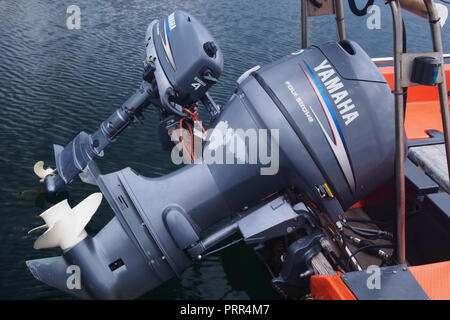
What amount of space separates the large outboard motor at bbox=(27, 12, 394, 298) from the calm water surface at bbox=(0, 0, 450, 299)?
1.86 ft

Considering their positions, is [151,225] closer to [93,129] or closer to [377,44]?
[93,129]

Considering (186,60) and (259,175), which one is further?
(186,60)

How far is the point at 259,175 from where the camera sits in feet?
5.97

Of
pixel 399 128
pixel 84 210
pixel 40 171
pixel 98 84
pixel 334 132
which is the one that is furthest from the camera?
pixel 98 84

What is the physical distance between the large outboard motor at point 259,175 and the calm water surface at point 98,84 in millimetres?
568

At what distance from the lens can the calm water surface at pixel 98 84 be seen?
2.44 metres

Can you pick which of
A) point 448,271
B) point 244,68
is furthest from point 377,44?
point 448,271

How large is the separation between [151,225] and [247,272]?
939 millimetres

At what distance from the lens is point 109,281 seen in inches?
71.3

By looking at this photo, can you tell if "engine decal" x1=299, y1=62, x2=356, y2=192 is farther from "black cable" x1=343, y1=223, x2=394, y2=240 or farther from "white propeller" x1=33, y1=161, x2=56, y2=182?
"white propeller" x1=33, y1=161, x2=56, y2=182

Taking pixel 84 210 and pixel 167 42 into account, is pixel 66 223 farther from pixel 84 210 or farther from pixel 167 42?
pixel 167 42

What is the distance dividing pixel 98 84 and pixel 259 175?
10.1 ft

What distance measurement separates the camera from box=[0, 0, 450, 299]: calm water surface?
8.02ft

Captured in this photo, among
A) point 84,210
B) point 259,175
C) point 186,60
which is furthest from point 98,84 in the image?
point 259,175
